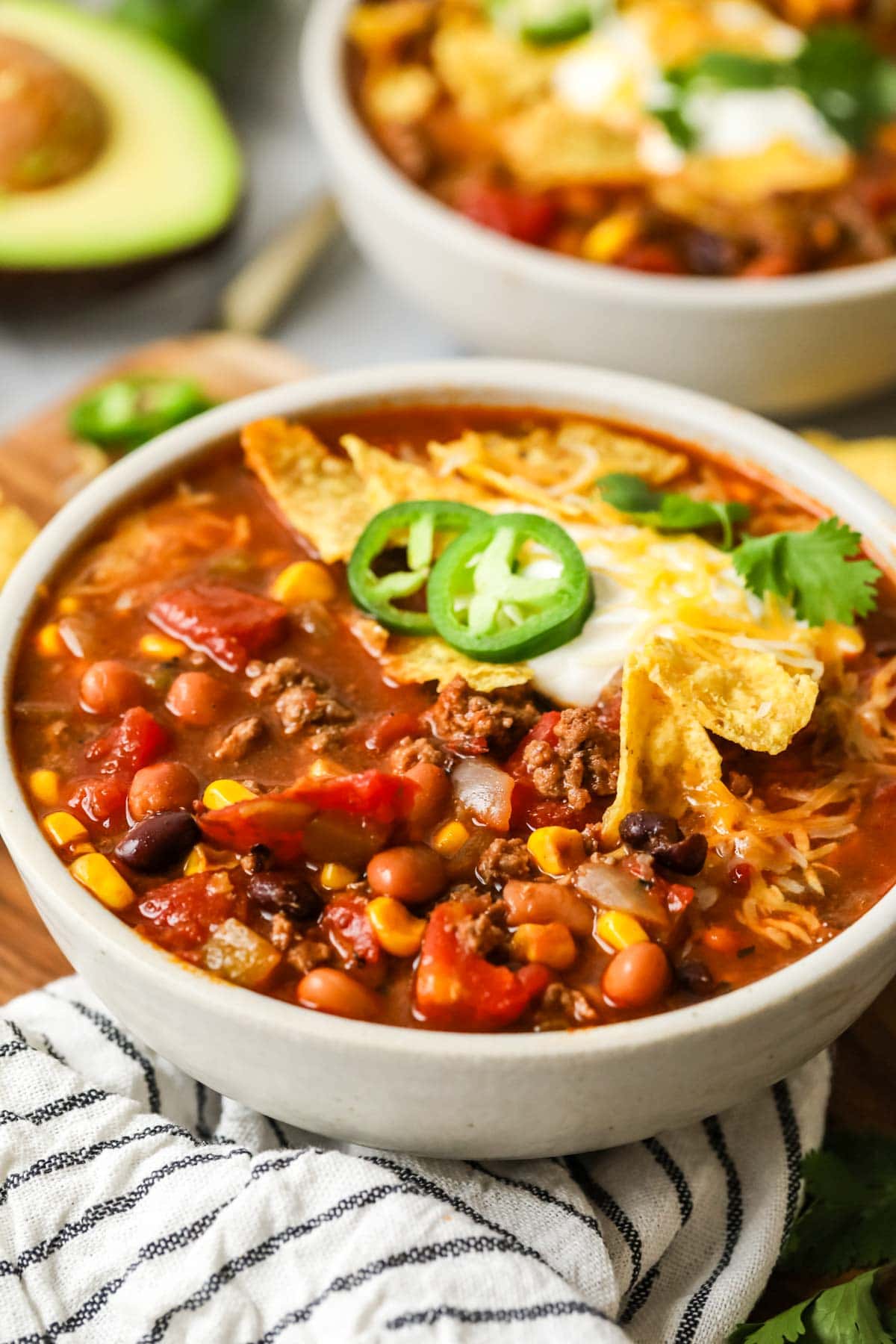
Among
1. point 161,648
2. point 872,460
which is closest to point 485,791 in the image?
point 161,648

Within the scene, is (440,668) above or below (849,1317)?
above

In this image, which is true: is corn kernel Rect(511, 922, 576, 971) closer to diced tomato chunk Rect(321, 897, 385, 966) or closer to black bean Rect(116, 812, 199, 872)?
diced tomato chunk Rect(321, 897, 385, 966)

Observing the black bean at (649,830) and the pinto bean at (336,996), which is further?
the black bean at (649,830)

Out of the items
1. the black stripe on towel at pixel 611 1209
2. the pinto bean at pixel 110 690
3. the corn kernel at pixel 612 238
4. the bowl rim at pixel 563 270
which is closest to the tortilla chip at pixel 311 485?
the pinto bean at pixel 110 690

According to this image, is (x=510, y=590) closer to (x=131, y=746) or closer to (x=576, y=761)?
(x=576, y=761)

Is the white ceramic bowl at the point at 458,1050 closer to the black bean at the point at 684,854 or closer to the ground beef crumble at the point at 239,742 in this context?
the black bean at the point at 684,854

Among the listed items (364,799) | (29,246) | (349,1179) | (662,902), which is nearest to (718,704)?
(662,902)
